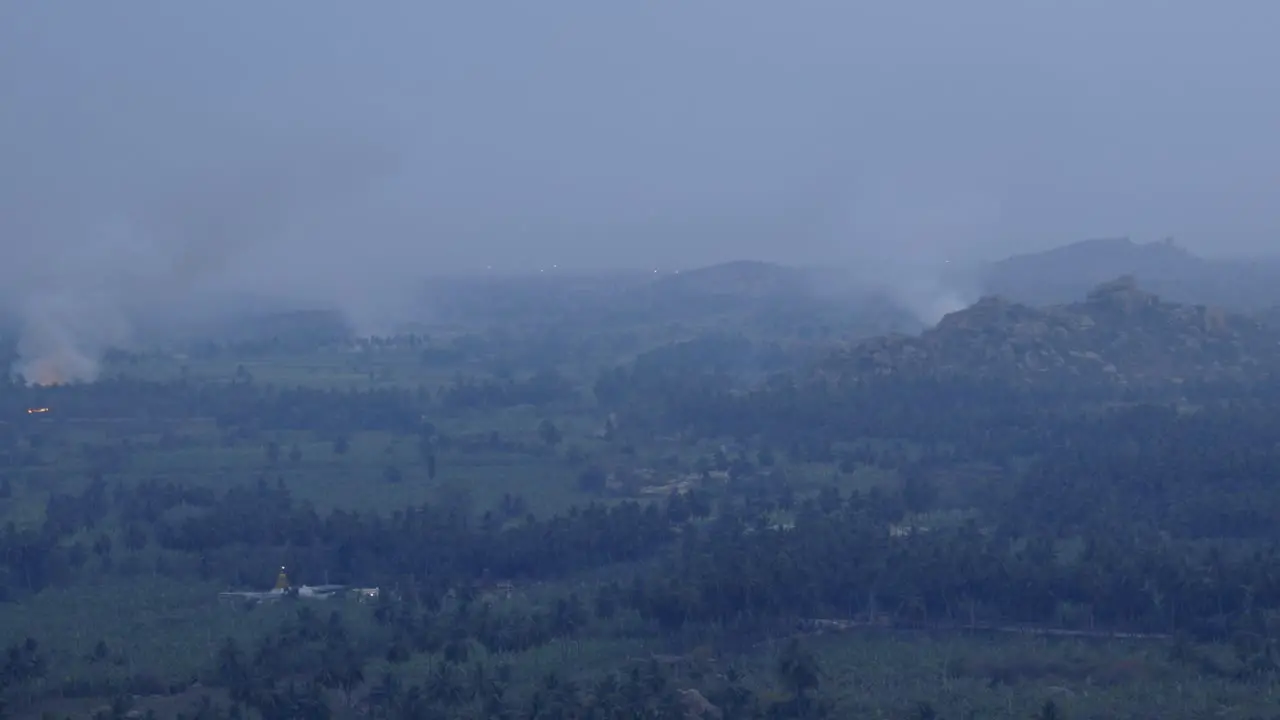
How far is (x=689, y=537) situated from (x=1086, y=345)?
44898mm

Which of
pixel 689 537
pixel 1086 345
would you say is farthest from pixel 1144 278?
pixel 689 537

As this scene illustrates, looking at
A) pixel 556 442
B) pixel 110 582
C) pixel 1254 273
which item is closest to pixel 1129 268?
pixel 1254 273

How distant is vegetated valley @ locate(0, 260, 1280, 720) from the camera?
137 feet

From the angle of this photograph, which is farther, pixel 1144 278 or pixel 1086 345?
pixel 1144 278

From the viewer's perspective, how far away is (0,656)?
44.5m

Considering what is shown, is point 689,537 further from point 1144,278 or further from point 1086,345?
point 1144,278

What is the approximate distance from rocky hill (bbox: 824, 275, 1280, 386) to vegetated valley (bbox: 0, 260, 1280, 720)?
0.88 ft

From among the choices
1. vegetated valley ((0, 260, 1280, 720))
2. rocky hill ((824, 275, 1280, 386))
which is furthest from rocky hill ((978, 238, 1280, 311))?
vegetated valley ((0, 260, 1280, 720))

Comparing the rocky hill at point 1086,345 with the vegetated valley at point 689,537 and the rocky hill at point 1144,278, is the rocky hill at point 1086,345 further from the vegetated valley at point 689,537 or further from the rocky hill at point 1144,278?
the rocky hill at point 1144,278

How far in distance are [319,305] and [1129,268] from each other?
280ft

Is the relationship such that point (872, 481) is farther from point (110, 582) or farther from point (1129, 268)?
point (1129, 268)

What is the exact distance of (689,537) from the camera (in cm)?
5731

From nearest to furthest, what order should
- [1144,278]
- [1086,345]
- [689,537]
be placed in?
[689,537]
[1086,345]
[1144,278]

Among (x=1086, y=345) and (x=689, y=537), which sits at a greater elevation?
(x=1086, y=345)
